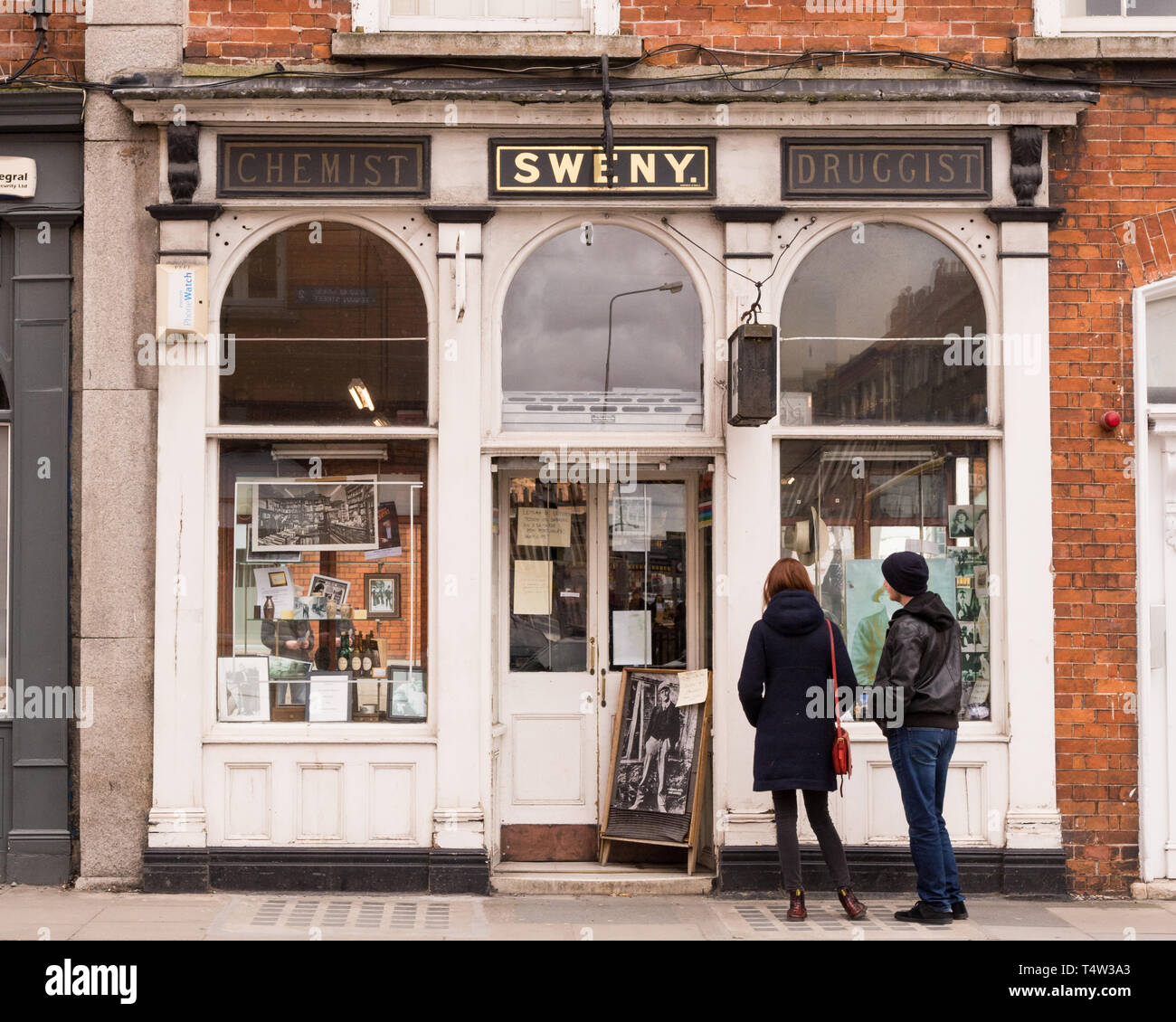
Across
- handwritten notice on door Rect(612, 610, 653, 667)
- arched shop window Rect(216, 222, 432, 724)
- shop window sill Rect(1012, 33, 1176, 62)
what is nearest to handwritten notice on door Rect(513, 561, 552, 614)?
handwritten notice on door Rect(612, 610, 653, 667)

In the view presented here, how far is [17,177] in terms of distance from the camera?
7840 millimetres

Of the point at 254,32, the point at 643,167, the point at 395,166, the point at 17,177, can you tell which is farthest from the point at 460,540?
the point at 17,177

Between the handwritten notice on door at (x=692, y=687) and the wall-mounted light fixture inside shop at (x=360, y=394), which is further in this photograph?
the handwritten notice on door at (x=692, y=687)

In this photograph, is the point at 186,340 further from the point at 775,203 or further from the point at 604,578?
the point at 775,203

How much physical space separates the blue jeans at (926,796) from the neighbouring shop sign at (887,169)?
10.7 feet

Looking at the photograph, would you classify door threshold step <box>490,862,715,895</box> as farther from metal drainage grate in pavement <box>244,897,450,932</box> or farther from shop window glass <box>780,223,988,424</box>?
shop window glass <box>780,223,988,424</box>

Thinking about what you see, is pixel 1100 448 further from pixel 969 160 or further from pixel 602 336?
pixel 602 336

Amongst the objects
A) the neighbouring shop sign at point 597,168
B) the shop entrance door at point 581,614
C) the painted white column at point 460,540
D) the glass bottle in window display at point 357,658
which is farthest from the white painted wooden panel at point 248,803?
the neighbouring shop sign at point 597,168

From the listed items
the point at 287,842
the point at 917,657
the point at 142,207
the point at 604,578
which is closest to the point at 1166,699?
the point at 917,657

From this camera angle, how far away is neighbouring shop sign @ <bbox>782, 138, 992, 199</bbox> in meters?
7.88

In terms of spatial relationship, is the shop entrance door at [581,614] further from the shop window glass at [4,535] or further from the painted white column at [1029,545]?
the shop window glass at [4,535]

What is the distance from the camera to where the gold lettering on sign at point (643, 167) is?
309 inches

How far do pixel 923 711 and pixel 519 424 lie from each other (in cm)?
292

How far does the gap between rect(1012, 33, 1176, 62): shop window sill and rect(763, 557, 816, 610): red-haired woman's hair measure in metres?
3.48
